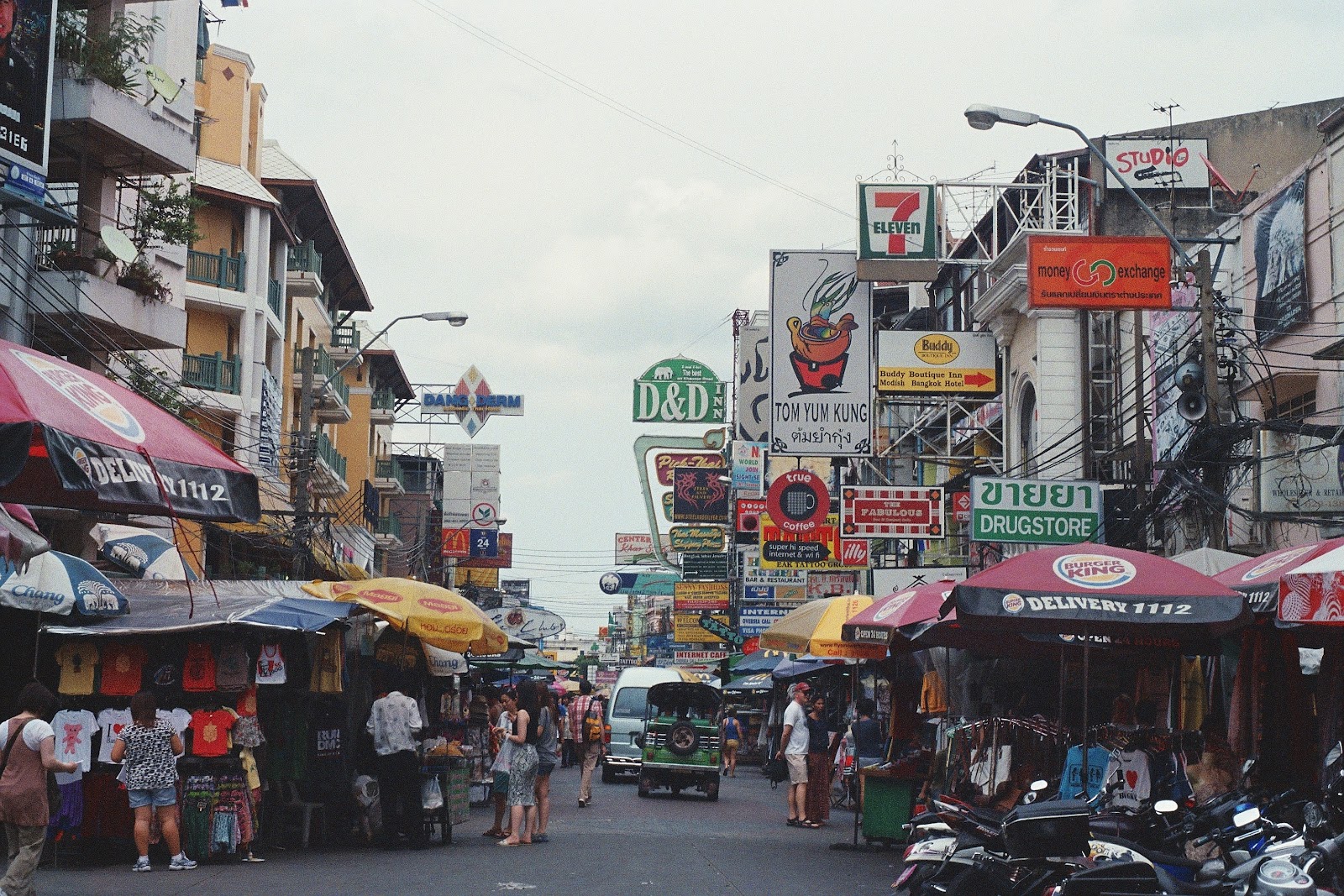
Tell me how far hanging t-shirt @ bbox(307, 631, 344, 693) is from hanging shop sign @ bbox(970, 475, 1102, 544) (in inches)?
354

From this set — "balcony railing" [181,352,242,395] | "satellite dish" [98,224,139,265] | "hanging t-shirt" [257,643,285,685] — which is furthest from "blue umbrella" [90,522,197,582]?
"balcony railing" [181,352,242,395]

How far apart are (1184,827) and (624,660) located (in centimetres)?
13472

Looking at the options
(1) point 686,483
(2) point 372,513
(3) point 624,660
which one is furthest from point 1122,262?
(3) point 624,660

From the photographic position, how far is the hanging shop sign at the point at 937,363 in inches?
1302

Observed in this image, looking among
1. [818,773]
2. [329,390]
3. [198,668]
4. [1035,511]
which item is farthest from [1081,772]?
[329,390]

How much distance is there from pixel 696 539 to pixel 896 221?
32.5 m

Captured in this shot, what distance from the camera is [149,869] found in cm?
1505

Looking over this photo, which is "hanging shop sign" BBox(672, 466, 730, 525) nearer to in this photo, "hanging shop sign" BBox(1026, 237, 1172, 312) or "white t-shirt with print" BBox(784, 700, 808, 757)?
"white t-shirt with print" BBox(784, 700, 808, 757)

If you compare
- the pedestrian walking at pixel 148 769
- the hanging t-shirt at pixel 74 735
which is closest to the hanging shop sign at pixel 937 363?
the hanging t-shirt at pixel 74 735

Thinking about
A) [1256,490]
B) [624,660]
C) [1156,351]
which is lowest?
[624,660]

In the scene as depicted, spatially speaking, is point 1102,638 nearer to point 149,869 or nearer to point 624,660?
point 149,869

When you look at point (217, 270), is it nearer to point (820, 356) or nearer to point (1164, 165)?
point (820, 356)

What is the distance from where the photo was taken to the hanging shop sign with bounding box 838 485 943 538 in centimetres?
2859

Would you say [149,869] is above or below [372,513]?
below
